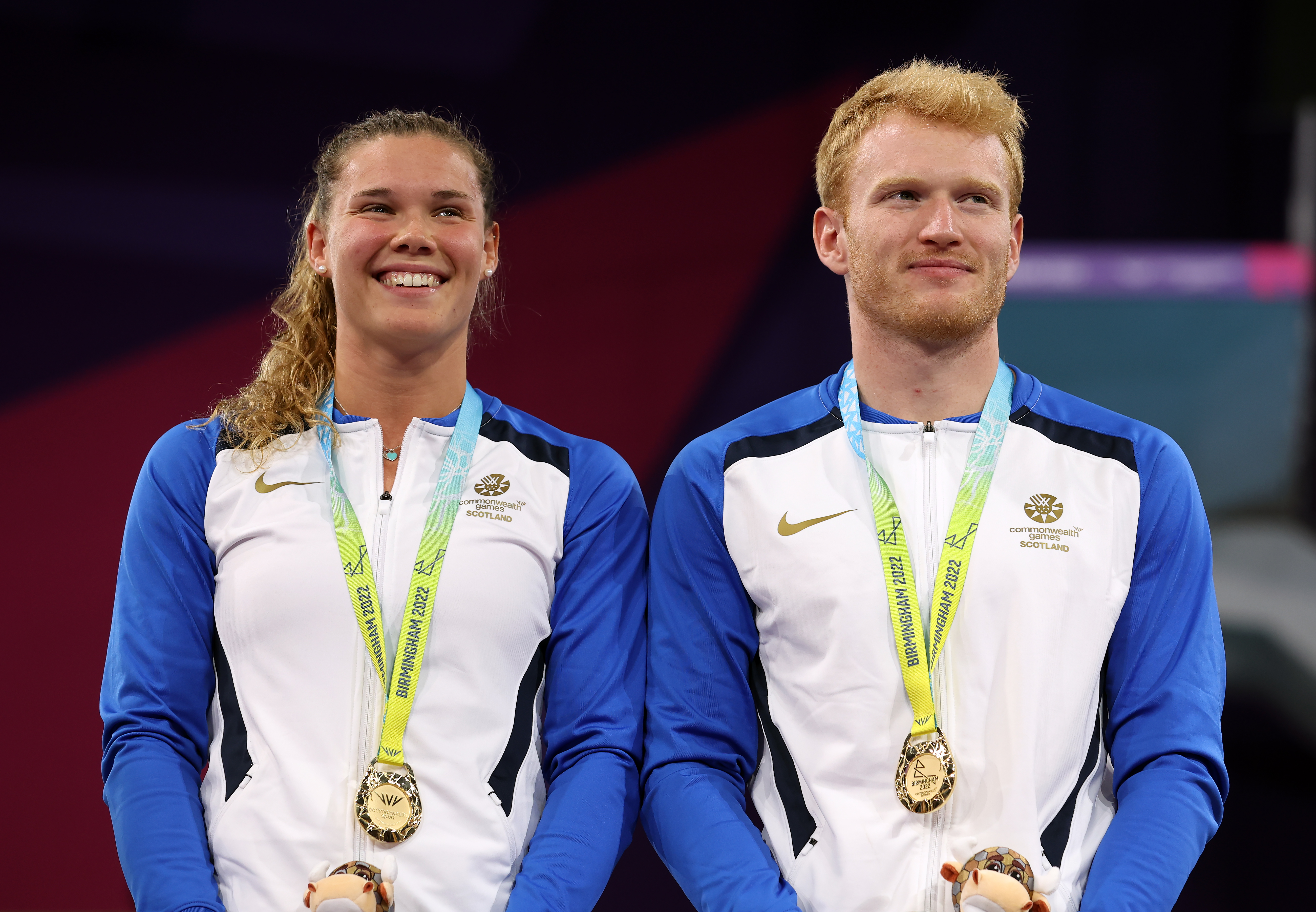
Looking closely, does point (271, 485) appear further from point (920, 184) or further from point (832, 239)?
point (920, 184)

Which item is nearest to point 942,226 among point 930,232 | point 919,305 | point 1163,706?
point 930,232

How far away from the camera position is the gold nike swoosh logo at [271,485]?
72.9 inches

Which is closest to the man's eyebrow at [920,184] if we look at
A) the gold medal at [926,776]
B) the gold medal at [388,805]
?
the gold medal at [926,776]

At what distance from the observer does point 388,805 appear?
167 cm

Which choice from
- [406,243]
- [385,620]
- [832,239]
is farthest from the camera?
[832,239]

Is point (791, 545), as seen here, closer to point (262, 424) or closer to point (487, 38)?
point (262, 424)

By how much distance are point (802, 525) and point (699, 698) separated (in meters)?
0.31

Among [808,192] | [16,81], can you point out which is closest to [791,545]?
[808,192]

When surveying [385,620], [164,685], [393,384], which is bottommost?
[164,685]

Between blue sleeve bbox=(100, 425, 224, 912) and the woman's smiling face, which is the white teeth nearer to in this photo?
the woman's smiling face

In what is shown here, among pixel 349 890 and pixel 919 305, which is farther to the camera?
pixel 919 305

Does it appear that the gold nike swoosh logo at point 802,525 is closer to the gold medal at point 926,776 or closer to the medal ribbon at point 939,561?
the medal ribbon at point 939,561

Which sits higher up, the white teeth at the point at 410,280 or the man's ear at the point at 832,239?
the man's ear at the point at 832,239

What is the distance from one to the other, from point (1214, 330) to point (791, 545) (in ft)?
7.81
